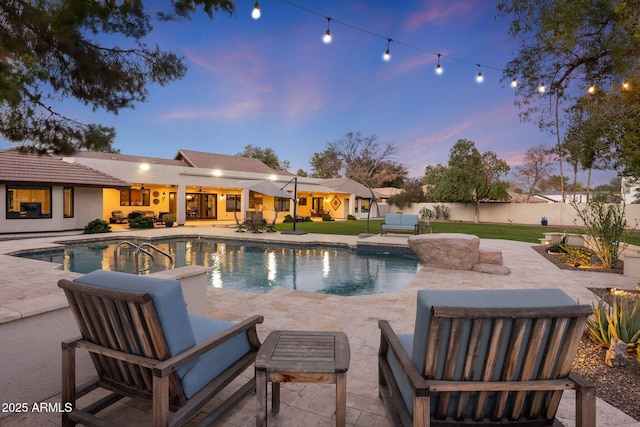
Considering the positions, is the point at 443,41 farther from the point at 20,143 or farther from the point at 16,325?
the point at 16,325

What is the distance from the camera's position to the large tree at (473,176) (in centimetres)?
2716

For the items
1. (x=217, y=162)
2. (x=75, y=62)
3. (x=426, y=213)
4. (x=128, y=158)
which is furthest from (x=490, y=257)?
(x=426, y=213)

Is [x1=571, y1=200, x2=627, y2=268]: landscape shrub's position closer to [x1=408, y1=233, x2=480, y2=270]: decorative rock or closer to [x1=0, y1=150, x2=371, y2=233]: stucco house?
[x1=408, y1=233, x2=480, y2=270]: decorative rock

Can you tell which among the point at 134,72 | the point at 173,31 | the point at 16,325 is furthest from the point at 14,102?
the point at 16,325

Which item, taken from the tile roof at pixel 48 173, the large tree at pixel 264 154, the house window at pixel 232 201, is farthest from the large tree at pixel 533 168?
the tile roof at pixel 48 173

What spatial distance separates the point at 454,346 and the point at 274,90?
2436 cm

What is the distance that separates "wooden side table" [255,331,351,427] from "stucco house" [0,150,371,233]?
8289 mm

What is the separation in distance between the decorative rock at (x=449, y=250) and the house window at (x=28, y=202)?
15.2 metres

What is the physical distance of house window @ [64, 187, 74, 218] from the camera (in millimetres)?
14812

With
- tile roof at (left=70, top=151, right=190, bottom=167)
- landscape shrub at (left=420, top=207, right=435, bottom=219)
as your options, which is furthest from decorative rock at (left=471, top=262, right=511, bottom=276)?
landscape shrub at (left=420, top=207, right=435, bottom=219)

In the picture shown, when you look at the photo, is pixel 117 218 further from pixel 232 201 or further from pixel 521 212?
pixel 521 212

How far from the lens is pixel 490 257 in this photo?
302 inches

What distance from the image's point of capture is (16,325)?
91.7 inches

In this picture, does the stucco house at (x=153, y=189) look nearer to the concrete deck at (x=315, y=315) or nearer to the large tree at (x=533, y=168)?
the concrete deck at (x=315, y=315)
